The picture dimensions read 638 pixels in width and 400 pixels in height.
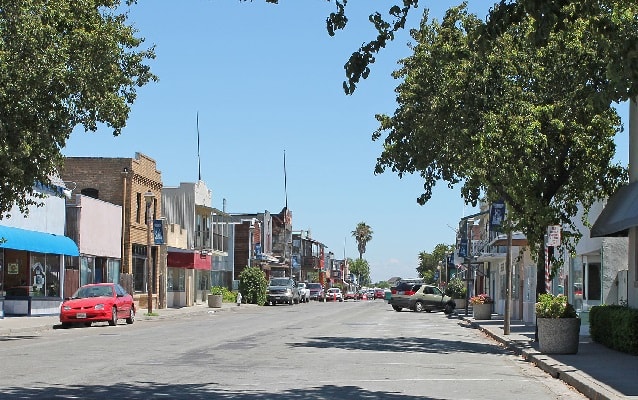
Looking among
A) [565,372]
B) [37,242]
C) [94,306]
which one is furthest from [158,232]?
[565,372]

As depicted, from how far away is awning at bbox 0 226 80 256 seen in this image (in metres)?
36.0

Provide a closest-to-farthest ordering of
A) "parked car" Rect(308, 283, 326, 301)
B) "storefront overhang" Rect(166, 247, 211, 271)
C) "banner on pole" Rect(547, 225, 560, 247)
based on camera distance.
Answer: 1. "banner on pole" Rect(547, 225, 560, 247)
2. "storefront overhang" Rect(166, 247, 211, 271)
3. "parked car" Rect(308, 283, 326, 301)

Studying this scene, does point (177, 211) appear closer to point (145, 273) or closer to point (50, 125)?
point (145, 273)

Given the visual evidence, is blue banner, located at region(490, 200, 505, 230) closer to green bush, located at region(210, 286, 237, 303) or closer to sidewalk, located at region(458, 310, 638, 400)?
sidewalk, located at region(458, 310, 638, 400)

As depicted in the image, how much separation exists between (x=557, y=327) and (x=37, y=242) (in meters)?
24.3

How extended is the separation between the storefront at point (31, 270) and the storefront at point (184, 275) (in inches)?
723

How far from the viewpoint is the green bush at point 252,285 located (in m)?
71.8

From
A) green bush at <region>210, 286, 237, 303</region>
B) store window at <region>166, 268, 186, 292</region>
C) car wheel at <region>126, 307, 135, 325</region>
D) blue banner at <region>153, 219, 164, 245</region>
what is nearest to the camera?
car wheel at <region>126, 307, 135, 325</region>

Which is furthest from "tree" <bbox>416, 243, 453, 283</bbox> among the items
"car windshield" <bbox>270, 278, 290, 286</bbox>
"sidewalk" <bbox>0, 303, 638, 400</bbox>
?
"sidewalk" <bbox>0, 303, 638, 400</bbox>

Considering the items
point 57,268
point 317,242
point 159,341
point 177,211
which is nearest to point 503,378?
point 159,341

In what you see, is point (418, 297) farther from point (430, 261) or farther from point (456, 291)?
point (430, 261)

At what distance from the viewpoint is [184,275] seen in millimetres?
64375

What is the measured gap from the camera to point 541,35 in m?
11.4

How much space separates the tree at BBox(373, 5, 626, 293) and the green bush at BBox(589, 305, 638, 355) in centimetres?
175
